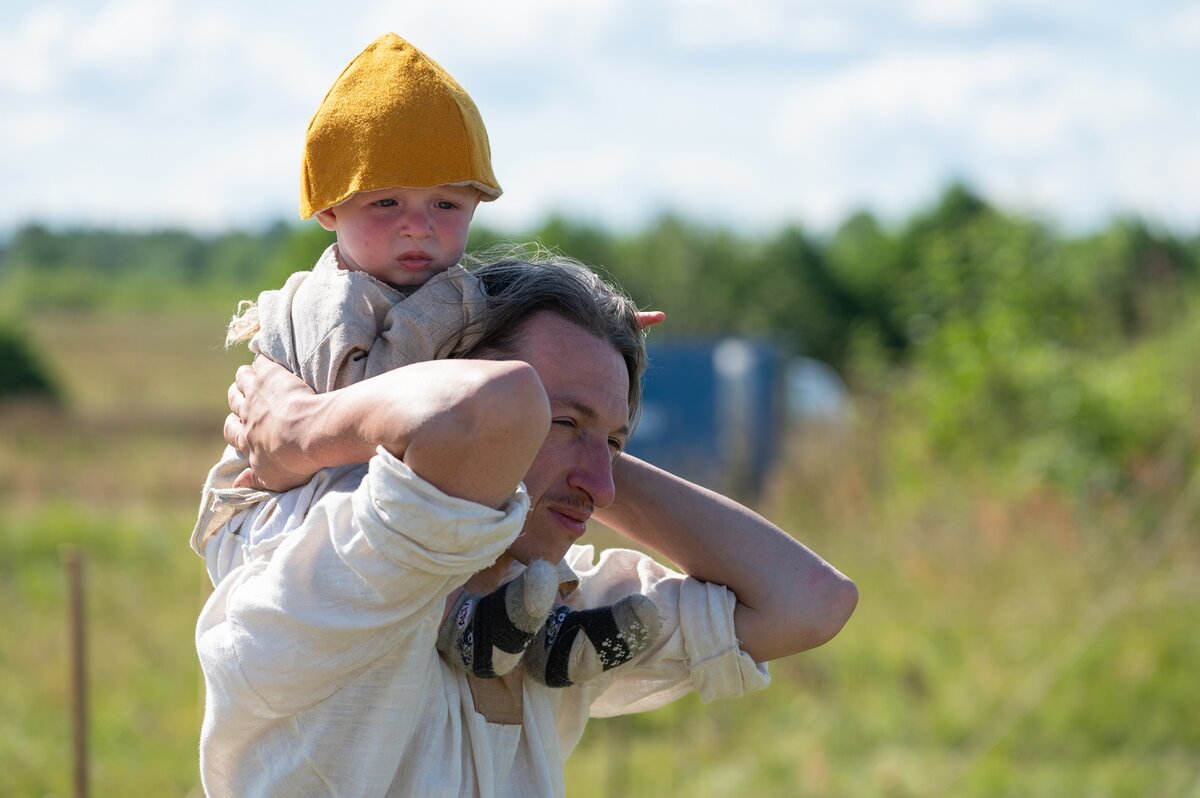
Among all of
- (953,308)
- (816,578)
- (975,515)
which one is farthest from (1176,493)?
(816,578)

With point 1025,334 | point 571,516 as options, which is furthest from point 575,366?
point 1025,334

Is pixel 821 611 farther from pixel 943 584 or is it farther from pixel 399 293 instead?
pixel 943 584

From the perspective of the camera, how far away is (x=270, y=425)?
5.36 feet

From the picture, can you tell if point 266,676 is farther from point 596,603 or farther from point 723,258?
point 723,258

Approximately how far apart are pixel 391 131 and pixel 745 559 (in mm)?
796

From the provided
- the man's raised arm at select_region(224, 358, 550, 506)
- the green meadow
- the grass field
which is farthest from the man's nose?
the grass field

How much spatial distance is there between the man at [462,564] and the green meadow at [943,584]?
1441 millimetres

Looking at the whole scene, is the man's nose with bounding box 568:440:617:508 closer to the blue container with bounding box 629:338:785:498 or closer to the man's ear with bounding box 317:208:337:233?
the man's ear with bounding box 317:208:337:233

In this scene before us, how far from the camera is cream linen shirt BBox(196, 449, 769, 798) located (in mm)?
1396

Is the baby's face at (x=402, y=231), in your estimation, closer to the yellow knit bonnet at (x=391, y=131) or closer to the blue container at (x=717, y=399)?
the yellow knit bonnet at (x=391, y=131)

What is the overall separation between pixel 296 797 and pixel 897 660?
599cm

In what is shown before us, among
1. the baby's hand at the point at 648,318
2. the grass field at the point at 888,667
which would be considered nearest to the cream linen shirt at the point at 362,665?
the baby's hand at the point at 648,318

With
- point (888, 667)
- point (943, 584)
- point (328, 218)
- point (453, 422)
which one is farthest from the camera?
point (943, 584)

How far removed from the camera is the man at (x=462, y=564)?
1.38m
